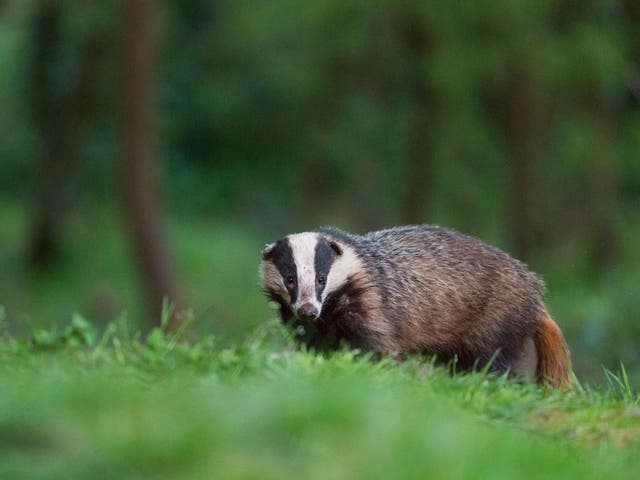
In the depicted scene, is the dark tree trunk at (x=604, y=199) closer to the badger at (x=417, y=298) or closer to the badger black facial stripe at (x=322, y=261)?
the badger at (x=417, y=298)

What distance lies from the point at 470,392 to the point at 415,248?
2048 mm

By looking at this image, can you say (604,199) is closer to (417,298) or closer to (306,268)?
(417,298)

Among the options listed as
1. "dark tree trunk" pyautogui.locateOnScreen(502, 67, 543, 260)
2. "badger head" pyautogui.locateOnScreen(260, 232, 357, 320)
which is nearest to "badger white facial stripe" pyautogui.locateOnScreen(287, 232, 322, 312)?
"badger head" pyautogui.locateOnScreen(260, 232, 357, 320)

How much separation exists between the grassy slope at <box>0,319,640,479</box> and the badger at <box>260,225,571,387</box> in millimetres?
1635

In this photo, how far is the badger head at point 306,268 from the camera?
6.14 m

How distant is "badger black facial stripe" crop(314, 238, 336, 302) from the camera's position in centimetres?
618

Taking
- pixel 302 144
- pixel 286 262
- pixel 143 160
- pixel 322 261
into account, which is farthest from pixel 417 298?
pixel 302 144

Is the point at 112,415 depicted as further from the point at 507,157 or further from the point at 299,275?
the point at 507,157

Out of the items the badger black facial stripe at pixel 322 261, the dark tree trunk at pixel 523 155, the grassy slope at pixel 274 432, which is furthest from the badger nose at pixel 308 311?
the dark tree trunk at pixel 523 155

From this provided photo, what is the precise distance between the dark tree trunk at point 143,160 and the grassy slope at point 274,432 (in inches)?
343

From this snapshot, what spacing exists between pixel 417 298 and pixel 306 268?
2.22 feet

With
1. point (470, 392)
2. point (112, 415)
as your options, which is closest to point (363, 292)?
point (470, 392)

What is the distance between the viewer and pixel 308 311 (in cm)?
591

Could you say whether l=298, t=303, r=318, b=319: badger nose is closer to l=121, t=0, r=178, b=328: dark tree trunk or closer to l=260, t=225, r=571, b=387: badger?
l=260, t=225, r=571, b=387: badger
